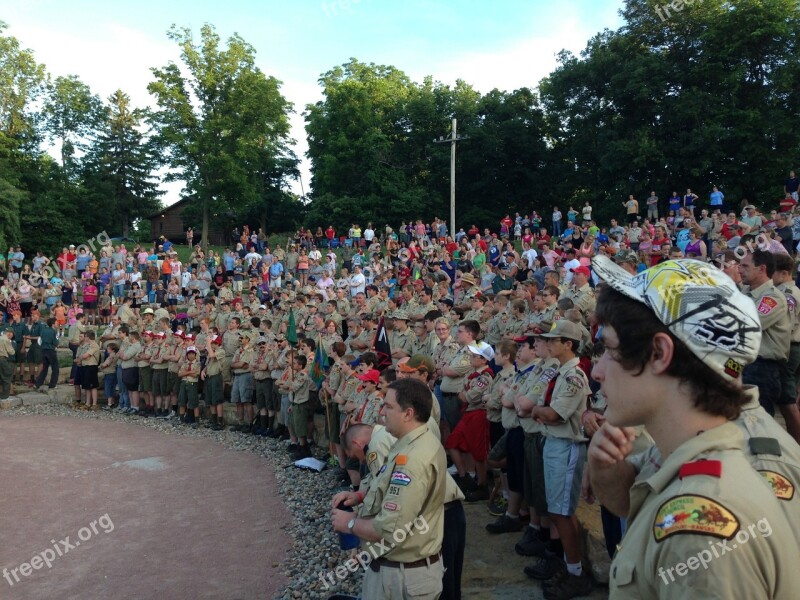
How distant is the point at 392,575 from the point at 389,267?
17802 mm

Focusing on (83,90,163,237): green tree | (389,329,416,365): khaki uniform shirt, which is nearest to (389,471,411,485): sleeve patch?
(389,329,416,365): khaki uniform shirt

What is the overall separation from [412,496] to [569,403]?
212cm

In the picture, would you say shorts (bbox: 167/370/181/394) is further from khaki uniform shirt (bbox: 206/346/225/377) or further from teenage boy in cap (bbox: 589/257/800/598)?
teenage boy in cap (bbox: 589/257/800/598)

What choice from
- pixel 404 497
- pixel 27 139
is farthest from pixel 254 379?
pixel 27 139

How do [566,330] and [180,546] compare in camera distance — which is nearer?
[566,330]

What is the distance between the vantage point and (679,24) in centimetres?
3253

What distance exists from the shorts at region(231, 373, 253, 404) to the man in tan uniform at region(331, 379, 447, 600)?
33.8 feet

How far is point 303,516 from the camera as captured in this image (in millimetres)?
8344

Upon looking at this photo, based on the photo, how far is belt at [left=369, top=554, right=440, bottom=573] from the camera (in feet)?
11.4

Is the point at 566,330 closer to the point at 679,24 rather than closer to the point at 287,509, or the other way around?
the point at 287,509

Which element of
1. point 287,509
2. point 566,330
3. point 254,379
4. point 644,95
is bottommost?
point 287,509

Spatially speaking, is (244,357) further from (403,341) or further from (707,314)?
(707,314)

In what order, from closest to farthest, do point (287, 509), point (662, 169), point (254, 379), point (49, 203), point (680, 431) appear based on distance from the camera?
point (680, 431) → point (287, 509) → point (254, 379) → point (662, 169) → point (49, 203)

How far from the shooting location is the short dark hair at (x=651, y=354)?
4.66ft
